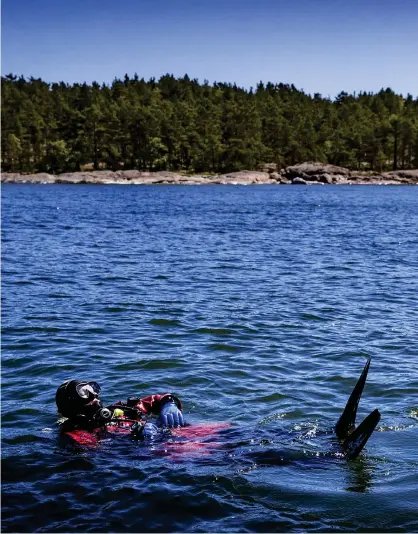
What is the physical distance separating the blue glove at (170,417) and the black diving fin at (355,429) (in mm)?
2280

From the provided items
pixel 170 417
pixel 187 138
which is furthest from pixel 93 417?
pixel 187 138

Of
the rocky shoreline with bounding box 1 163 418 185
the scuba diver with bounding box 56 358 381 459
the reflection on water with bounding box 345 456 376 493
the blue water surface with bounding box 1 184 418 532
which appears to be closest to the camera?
the blue water surface with bounding box 1 184 418 532

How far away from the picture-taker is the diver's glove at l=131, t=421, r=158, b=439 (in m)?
9.69

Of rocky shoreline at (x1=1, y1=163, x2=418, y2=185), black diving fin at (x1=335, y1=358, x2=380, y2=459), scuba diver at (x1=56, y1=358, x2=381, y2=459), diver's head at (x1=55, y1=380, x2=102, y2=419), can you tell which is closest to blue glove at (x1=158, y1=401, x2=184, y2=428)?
scuba diver at (x1=56, y1=358, x2=381, y2=459)

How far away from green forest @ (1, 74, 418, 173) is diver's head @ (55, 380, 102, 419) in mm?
129268

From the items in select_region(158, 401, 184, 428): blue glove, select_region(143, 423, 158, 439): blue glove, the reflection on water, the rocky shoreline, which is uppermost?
the rocky shoreline

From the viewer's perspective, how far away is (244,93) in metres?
187

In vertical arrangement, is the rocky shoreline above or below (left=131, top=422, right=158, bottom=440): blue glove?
above

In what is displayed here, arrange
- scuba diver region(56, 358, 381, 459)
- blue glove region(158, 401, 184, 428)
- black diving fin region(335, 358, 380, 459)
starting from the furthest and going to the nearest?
blue glove region(158, 401, 184, 428) < scuba diver region(56, 358, 381, 459) < black diving fin region(335, 358, 380, 459)

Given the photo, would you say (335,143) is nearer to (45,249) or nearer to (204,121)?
(204,121)

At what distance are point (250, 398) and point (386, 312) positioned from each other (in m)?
7.94

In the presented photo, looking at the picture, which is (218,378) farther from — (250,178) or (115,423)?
(250,178)

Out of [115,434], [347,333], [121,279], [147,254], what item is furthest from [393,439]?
[147,254]

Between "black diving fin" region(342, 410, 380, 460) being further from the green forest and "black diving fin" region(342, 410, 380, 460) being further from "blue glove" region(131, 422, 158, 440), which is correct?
the green forest
